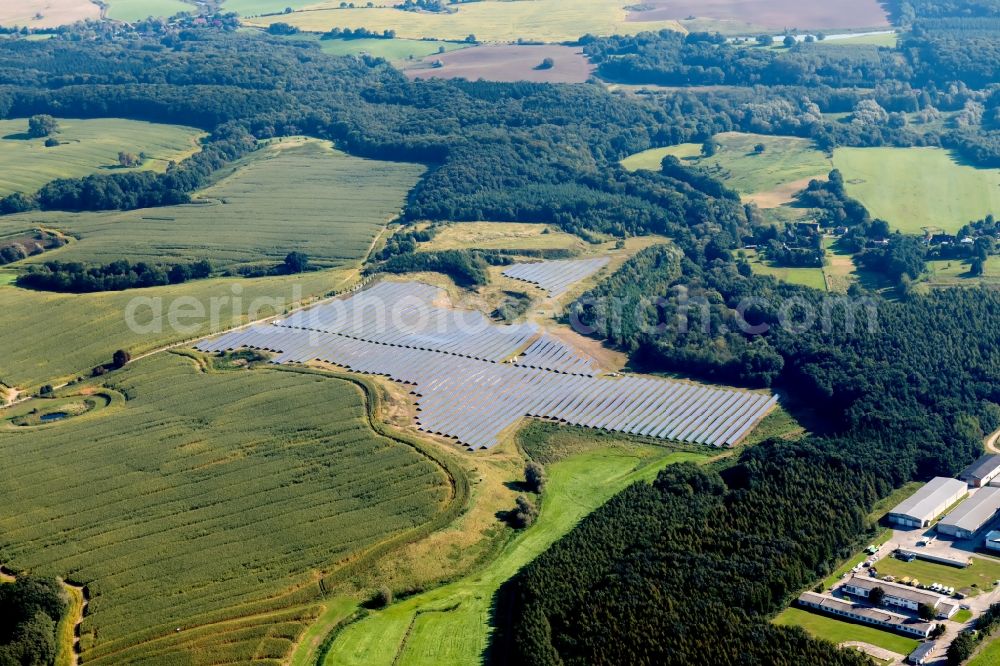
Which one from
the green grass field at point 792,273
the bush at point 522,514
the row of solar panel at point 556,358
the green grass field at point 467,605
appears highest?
the green grass field at point 792,273

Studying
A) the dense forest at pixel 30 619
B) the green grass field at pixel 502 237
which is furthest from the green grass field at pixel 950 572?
the green grass field at pixel 502 237

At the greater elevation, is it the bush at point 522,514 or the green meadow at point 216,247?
the green meadow at point 216,247

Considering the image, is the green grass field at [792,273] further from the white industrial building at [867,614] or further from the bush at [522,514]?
the white industrial building at [867,614]

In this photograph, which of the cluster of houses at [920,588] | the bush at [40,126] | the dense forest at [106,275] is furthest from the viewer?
the bush at [40,126]

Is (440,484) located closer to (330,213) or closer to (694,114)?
(330,213)

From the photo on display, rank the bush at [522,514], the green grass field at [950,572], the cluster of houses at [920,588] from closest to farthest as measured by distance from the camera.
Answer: the cluster of houses at [920,588]
the green grass field at [950,572]
the bush at [522,514]

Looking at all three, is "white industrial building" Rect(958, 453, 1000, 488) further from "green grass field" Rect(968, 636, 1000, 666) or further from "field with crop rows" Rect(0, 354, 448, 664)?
"field with crop rows" Rect(0, 354, 448, 664)

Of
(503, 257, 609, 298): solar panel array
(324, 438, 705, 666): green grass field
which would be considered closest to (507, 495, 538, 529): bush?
(324, 438, 705, 666): green grass field

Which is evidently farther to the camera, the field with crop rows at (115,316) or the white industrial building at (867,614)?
the field with crop rows at (115,316)
